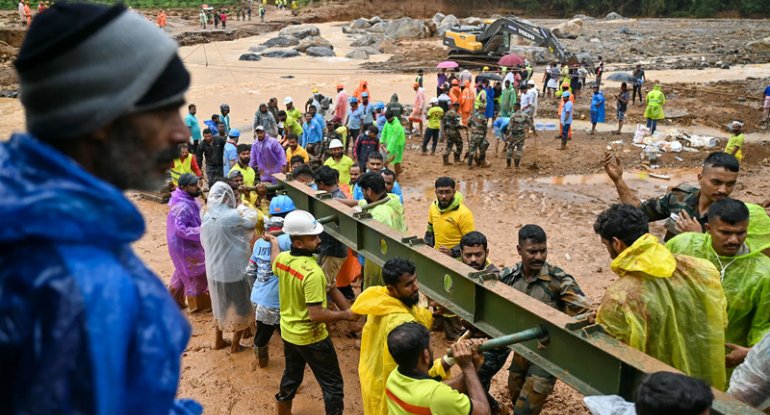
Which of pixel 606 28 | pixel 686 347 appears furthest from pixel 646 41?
pixel 686 347

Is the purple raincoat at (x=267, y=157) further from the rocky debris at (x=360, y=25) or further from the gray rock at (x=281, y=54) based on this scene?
the rocky debris at (x=360, y=25)

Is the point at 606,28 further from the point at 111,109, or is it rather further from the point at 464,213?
the point at 111,109

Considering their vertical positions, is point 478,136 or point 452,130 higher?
point 452,130

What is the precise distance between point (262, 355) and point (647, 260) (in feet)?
13.1

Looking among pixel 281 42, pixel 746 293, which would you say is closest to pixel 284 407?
pixel 746 293

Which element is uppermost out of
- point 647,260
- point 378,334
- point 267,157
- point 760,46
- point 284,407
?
point 760,46

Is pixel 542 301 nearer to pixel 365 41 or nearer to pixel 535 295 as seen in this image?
pixel 535 295

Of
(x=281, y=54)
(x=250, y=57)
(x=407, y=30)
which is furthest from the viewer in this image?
(x=407, y=30)

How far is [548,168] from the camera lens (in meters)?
13.6

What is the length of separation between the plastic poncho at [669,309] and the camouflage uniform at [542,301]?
3.64 feet

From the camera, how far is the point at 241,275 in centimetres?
632

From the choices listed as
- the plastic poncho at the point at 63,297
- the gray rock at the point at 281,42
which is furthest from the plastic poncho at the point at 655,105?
the gray rock at the point at 281,42

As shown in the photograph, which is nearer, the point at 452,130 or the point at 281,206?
the point at 281,206

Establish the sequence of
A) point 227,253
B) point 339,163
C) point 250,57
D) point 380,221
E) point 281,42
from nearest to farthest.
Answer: point 380,221, point 227,253, point 339,163, point 250,57, point 281,42
